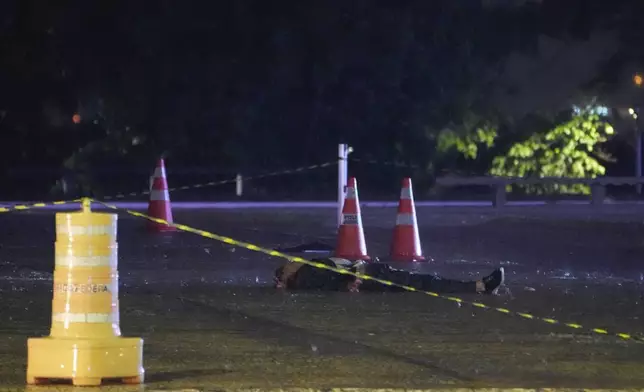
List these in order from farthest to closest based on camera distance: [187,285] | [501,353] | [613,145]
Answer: [613,145] < [187,285] < [501,353]

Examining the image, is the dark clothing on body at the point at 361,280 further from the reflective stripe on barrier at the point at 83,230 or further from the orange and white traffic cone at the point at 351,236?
the reflective stripe on barrier at the point at 83,230

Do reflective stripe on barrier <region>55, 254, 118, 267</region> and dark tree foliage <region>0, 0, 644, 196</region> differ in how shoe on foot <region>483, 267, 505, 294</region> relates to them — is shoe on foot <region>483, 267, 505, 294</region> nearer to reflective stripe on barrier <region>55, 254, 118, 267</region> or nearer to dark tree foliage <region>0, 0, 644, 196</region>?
reflective stripe on barrier <region>55, 254, 118, 267</region>

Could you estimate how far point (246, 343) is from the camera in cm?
895

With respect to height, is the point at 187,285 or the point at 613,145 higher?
the point at 613,145

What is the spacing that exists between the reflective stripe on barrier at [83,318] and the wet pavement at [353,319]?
16.8 inches

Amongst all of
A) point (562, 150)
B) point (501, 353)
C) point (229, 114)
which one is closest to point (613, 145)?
point (562, 150)

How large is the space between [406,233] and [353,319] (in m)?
4.77

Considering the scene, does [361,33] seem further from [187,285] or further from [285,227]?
[187,285]

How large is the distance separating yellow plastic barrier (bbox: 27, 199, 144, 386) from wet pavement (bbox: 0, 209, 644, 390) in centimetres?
24

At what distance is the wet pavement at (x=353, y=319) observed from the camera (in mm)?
7906

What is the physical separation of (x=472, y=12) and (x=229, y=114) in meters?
6.87

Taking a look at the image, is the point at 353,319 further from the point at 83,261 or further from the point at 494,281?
the point at 83,261

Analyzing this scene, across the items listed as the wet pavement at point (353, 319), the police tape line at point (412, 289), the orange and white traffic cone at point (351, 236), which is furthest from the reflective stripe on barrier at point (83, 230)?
the orange and white traffic cone at point (351, 236)

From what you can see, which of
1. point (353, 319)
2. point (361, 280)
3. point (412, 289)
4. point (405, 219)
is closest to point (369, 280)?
point (361, 280)
